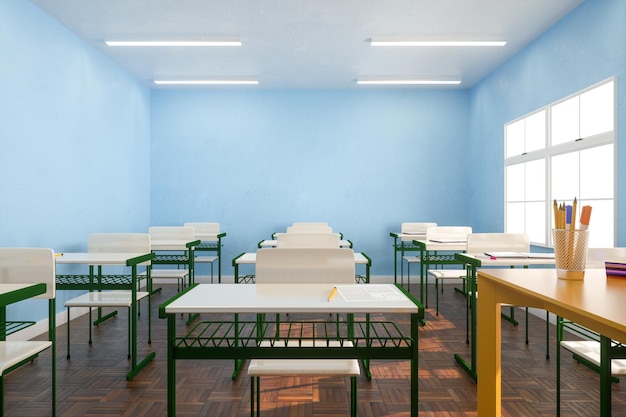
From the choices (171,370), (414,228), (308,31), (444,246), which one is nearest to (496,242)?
(444,246)

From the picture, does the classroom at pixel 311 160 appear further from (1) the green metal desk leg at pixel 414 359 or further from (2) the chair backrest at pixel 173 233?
(1) the green metal desk leg at pixel 414 359

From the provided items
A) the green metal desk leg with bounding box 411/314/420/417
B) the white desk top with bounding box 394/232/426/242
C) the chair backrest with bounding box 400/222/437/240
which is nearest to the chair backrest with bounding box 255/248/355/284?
the green metal desk leg with bounding box 411/314/420/417

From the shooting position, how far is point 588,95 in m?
3.63

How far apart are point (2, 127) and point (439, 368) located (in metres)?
3.84

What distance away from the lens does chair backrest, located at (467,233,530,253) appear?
11.2ft

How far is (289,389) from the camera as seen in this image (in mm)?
2471

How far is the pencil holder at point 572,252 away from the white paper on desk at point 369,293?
0.57m

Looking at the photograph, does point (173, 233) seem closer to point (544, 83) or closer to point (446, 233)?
point (446, 233)

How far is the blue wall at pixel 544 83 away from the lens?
321 centimetres

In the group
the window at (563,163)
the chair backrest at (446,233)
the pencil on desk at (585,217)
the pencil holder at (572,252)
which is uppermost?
the window at (563,163)

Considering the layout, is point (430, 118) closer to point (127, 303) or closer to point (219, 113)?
point (219, 113)

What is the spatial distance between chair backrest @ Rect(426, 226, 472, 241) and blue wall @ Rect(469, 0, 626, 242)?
102 cm

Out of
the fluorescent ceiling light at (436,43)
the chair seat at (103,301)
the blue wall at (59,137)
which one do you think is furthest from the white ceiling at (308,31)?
the chair seat at (103,301)

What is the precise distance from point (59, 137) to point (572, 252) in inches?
171
